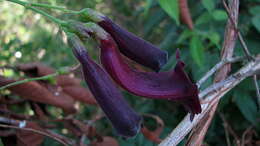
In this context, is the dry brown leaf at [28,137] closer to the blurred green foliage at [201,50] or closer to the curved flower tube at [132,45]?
the blurred green foliage at [201,50]

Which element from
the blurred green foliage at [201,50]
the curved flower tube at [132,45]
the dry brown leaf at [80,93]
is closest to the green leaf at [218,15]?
the blurred green foliage at [201,50]

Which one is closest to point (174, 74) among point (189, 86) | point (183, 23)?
point (189, 86)

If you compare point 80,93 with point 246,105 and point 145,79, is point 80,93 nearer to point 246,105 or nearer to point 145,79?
point 246,105

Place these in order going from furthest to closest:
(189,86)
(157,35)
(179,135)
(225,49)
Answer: (157,35) < (225,49) < (179,135) < (189,86)

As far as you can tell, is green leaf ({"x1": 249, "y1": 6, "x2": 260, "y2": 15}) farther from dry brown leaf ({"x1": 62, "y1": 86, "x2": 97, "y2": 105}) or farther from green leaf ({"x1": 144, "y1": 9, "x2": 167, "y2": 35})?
dry brown leaf ({"x1": 62, "y1": 86, "x2": 97, "y2": 105})

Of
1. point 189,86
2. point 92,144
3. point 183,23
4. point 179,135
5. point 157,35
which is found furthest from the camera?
point 157,35

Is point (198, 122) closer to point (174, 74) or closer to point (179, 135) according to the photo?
point (179, 135)

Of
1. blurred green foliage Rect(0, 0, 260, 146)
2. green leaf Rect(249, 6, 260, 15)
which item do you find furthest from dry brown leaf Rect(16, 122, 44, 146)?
green leaf Rect(249, 6, 260, 15)
